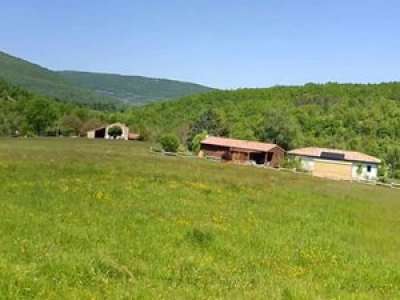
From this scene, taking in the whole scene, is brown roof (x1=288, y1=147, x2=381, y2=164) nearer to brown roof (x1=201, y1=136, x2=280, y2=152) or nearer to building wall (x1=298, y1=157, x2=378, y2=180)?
building wall (x1=298, y1=157, x2=378, y2=180)

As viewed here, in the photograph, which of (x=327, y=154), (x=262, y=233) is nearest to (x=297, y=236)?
(x=262, y=233)

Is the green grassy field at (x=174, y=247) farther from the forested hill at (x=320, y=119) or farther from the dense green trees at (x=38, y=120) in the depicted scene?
the dense green trees at (x=38, y=120)

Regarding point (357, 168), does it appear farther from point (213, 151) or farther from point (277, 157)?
point (213, 151)

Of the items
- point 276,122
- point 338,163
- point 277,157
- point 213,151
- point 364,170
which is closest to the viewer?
point 338,163

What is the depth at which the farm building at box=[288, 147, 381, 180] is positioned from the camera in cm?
9812

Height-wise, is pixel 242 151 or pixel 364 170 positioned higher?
pixel 242 151

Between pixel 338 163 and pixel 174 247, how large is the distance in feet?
291

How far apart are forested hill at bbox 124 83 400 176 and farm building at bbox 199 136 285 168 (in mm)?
15683

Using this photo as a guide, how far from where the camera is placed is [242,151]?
107 m

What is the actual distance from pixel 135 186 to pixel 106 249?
1436 cm

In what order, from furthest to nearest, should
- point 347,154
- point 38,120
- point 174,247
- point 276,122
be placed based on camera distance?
point 38,120
point 276,122
point 347,154
point 174,247

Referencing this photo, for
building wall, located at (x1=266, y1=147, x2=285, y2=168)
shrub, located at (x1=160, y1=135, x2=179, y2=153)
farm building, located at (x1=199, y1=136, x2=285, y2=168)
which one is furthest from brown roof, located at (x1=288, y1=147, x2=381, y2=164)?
shrub, located at (x1=160, y1=135, x2=179, y2=153)

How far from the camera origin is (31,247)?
12.1 m

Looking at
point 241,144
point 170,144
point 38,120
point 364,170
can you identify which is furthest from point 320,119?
point 38,120
